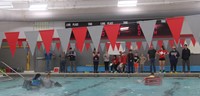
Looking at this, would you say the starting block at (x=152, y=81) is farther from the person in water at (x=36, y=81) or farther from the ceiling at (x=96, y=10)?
the ceiling at (x=96, y=10)

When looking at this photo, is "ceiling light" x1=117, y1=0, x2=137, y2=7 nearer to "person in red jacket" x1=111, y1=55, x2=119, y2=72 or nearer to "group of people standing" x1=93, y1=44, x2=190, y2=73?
"group of people standing" x1=93, y1=44, x2=190, y2=73

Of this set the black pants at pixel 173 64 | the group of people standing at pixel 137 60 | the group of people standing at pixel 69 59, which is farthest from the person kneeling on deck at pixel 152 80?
the group of people standing at pixel 69 59

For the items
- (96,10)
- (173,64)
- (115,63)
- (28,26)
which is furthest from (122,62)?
(28,26)

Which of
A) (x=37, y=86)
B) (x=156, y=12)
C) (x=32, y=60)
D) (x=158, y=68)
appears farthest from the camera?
(x=32, y=60)

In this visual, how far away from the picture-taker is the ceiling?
50.6ft

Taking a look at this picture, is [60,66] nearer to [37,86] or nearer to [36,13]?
[36,13]

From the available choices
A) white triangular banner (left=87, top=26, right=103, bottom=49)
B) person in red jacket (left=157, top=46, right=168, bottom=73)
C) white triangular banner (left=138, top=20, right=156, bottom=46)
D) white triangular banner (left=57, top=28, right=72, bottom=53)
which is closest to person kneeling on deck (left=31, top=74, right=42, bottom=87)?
white triangular banner (left=57, top=28, right=72, bottom=53)

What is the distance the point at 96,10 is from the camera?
53.8ft

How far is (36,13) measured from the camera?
56.2 feet

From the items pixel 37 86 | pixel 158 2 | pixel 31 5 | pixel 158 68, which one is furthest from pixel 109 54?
pixel 37 86

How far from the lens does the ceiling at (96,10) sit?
1544 centimetres

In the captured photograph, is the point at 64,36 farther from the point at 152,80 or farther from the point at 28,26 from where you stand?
the point at 28,26

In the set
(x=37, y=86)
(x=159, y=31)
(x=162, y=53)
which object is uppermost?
(x=159, y=31)

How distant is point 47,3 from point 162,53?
7545 millimetres
